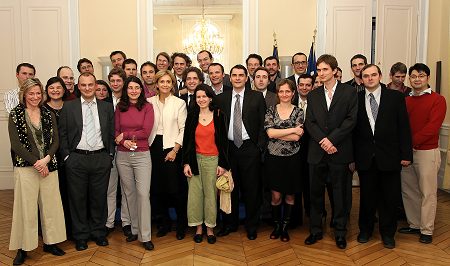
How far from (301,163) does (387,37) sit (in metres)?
3.33

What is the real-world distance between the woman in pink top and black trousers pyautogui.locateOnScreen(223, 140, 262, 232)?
81 centimetres

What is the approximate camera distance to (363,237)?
3.94 metres

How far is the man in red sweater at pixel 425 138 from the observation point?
153 inches

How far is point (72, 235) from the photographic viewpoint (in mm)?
3908

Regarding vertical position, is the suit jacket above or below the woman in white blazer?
above

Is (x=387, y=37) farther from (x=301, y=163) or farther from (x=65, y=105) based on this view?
(x=65, y=105)

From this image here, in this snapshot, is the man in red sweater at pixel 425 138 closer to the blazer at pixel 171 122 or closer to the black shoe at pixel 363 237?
the black shoe at pixel 363 237

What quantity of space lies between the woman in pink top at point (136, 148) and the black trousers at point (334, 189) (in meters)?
1.51

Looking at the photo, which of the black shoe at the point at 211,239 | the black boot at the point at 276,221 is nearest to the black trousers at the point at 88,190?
the black shoe at the point at 211,239

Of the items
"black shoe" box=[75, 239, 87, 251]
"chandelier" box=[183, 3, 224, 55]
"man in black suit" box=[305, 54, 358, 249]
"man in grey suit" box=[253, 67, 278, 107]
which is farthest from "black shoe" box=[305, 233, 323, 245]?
"chandelier" box=[183, 3, 224, 55]

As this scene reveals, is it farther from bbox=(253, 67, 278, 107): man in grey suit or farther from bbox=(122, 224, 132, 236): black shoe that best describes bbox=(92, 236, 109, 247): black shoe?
bbox=(253, 67, 278, 107): man in grey suit

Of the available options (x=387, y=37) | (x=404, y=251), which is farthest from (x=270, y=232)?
(x=387, y=37)

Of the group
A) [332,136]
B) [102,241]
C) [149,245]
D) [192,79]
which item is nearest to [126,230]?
[102,241]

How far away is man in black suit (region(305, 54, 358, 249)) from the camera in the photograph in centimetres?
371
